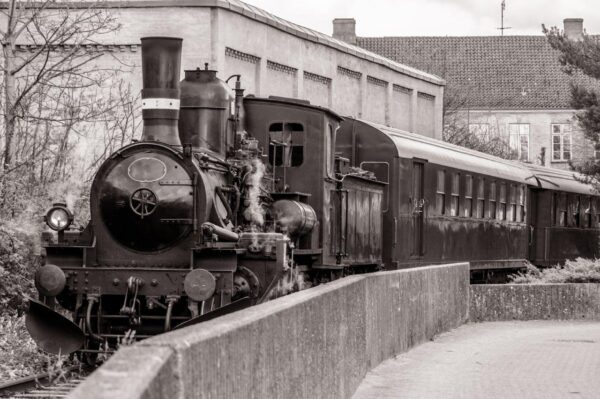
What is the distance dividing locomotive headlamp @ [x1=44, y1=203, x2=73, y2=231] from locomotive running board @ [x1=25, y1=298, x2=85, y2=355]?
1.35 meters

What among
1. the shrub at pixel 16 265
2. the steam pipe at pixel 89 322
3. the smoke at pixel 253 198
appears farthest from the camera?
the shrub at pixel 16 265

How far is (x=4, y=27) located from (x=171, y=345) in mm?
23937

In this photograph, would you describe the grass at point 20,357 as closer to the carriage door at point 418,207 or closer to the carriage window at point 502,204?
the carriage door at point 418,207

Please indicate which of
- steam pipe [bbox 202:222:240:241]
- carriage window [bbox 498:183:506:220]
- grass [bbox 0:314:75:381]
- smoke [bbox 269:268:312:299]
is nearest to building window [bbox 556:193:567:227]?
carriage window [bbox 498:183:506:220]

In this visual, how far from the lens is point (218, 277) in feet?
44.4

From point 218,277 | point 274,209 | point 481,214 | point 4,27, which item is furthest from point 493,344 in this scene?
point 4,27

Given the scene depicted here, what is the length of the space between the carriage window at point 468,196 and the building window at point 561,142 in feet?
158

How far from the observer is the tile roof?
244 ft

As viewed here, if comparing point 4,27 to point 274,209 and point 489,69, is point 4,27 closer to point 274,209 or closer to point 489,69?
point 274,209

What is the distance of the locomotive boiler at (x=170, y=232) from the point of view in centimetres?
1355

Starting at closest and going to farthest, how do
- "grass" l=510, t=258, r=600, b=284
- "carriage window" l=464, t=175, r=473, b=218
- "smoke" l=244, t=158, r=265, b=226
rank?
"smoke" l=244, t=158, r=265, b=226, "grass" l=510, t=258, r=600, b=284, "carriage window" l=464, t=175, r=473, b=218

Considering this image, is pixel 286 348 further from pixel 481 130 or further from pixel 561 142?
pixel 561 142

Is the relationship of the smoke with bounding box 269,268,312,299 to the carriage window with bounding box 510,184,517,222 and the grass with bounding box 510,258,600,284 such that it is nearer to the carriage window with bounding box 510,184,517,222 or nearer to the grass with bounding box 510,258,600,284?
the grass with bounding box 510,258,600,284

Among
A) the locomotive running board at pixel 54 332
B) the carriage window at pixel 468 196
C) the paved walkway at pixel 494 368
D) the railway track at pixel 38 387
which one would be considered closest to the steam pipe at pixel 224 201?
the locomotive running board at pixel 54 332
